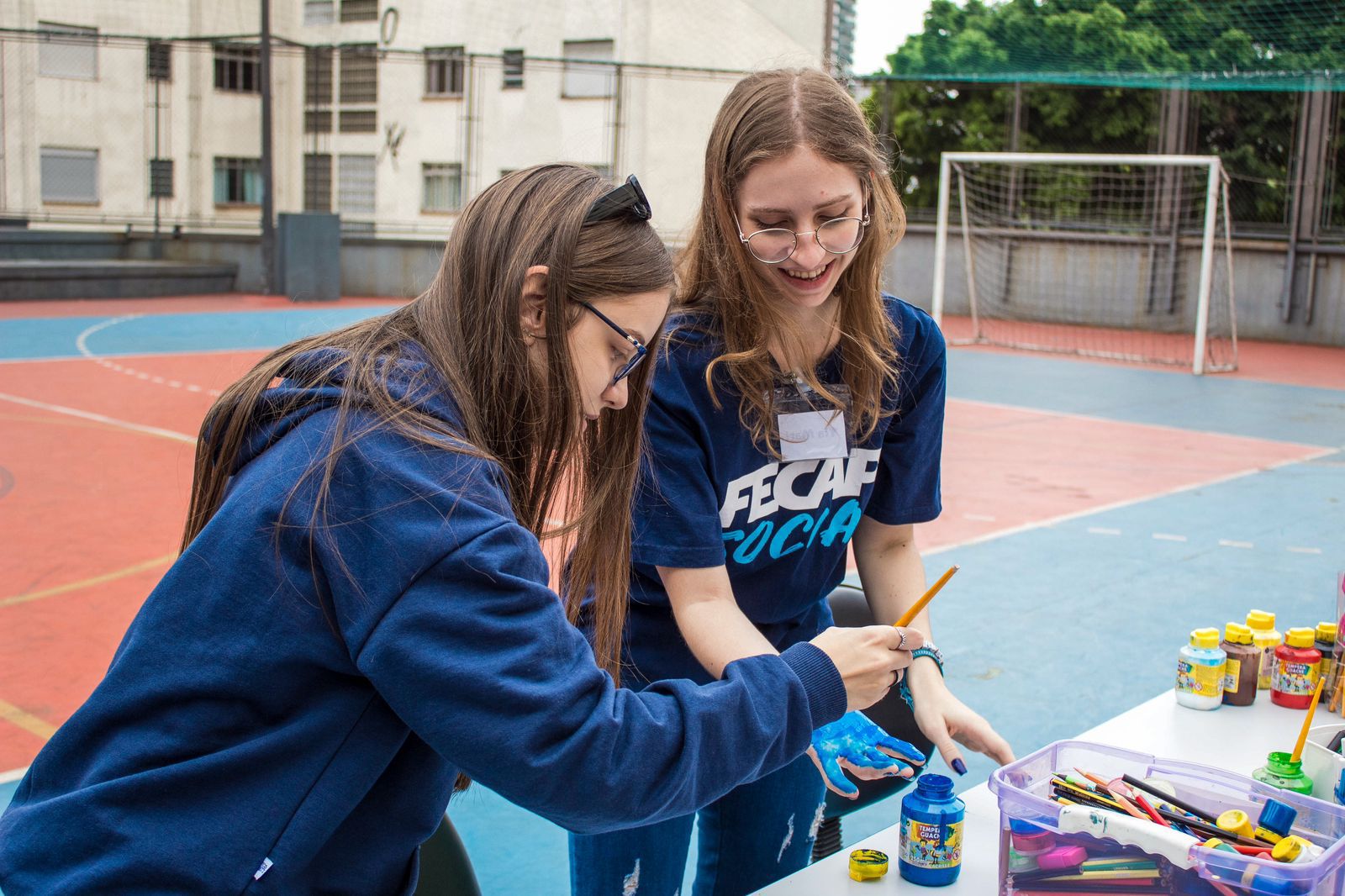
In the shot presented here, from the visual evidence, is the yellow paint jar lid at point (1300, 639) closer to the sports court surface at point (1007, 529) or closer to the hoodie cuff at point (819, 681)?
the hoodie cuff at point (819, 681)

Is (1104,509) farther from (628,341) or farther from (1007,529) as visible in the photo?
(628,341)

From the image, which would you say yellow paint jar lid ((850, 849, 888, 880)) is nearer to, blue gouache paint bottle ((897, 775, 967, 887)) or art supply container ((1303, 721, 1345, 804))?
blue gouache paint bottle ((897, 775, 967, 887))

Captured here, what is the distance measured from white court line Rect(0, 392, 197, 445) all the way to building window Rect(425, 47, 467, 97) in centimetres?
1209

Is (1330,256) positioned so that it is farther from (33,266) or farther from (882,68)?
(33,266)

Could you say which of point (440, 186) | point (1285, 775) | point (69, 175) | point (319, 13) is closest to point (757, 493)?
point (1285, 775)

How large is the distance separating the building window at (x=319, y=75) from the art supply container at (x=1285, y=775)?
17656 millimetres

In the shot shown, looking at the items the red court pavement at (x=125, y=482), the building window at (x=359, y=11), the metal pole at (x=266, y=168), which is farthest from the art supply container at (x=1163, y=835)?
the building window at (x=359, y=11)

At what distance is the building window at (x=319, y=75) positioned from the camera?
17.7 metres

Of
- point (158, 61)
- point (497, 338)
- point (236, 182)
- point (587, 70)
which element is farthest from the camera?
point (236, 182)

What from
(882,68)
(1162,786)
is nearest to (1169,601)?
(1162,786)

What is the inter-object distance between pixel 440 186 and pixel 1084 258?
11.3 meters

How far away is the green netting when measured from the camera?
533 inches

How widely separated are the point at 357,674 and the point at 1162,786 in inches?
38.8

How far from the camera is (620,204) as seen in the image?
120 cm
